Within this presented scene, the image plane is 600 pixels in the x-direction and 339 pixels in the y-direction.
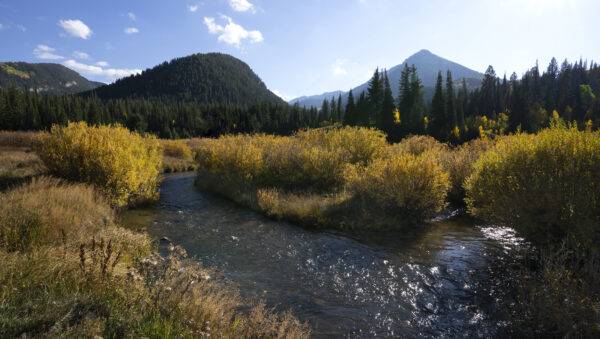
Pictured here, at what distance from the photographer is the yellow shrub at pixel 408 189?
1249cm

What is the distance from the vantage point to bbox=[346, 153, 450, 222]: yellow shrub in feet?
41.0

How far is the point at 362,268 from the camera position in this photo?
880 centimetres

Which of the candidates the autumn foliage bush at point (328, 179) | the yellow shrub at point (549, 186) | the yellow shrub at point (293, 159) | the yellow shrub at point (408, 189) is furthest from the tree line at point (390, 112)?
the yellow shrub at point (549, 186)

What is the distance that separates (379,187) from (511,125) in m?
68.0

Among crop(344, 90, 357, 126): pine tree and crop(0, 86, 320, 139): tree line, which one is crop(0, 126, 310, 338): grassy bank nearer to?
crop(344, 90, 357, 126): pine tree

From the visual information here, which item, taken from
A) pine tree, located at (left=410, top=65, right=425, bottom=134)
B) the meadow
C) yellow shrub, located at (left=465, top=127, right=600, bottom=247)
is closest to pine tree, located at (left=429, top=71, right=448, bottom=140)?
pine tree, located at (left=410, top=65, right=425, bottom=134)

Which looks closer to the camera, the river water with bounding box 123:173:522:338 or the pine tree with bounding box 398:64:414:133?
the river water with bounding box 123:173:522:338

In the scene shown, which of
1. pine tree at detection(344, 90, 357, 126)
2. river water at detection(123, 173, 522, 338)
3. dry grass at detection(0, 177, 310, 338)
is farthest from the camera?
pine tree at detection(344, 90, 357, 126)

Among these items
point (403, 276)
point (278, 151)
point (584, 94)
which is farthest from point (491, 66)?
point (403, 276)

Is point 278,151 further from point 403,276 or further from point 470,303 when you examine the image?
point 470,303

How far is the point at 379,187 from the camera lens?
13219mm

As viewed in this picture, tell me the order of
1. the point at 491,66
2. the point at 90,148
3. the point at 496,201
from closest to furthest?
the point at 496,201
the point at 90,148
the point at 491,66

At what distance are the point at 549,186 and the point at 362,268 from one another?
5853 millimetres

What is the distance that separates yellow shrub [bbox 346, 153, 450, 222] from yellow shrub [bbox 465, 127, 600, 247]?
278cm
